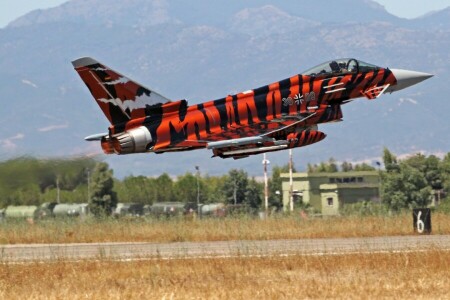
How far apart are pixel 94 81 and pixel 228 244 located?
772cm

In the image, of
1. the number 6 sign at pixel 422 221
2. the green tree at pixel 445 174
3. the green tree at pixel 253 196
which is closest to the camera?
the number 6 sign at pixel 422 221

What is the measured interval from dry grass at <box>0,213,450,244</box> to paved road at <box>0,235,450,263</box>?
318 cm

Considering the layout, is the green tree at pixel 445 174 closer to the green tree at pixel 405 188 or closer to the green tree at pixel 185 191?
the green tree at pixel 405 188

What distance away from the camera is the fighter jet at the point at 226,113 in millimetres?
40906

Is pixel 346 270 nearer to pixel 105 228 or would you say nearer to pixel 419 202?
pixel 105 228

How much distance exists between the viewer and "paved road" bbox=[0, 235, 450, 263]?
36812 mm

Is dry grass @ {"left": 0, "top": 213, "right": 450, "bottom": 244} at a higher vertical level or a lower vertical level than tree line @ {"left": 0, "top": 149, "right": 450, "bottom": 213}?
lower

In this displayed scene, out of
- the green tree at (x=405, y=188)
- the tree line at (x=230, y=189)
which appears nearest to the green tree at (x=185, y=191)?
the tree line at (x=230, y=189)

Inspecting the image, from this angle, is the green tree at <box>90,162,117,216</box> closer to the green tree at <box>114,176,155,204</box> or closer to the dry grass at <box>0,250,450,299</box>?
the green tree at <box>114,176,155,204</box>

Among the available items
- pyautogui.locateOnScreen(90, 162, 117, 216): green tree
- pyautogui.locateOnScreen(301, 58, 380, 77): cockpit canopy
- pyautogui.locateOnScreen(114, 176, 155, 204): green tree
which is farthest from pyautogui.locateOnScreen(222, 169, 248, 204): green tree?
pyautogui.locateOnScreen(301, 58, 380, 77): cockpit canopy

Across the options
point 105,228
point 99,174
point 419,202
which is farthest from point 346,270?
point 419,202

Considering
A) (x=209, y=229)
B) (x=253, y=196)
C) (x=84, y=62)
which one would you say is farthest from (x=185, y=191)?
(x=84, y=62)

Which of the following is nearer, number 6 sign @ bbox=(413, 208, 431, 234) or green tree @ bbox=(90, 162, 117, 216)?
number 6 sign @ bbox=(413, 208, 431, 234)

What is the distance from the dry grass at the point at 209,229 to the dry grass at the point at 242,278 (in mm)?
14476
